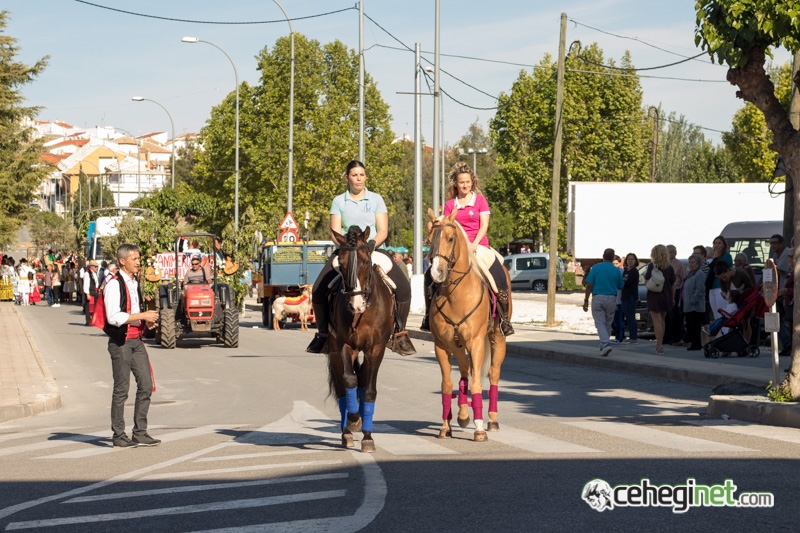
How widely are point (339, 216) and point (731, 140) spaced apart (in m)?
73.1

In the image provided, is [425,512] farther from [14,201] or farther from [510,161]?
[510,161]

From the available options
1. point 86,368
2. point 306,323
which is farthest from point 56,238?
point 86,368

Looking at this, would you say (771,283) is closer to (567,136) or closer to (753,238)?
(753,238)

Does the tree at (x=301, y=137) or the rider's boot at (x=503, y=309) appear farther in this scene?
the tree at (x=301, y=137)

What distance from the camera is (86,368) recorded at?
23000mm

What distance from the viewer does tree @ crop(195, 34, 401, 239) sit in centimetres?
7088

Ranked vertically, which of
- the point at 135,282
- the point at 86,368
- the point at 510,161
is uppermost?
the point at 510,161

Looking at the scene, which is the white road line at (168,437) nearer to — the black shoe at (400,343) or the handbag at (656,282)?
the black shoe at (400,343)

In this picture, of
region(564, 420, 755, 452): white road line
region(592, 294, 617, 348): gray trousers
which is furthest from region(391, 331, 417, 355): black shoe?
region(592, 294, 617, 348): gray trousers

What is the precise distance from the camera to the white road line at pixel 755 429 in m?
11.1

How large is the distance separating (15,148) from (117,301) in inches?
1567

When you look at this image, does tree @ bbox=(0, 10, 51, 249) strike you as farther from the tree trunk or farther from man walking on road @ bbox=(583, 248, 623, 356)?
the tree trunk

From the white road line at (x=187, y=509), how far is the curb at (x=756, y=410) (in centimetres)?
608

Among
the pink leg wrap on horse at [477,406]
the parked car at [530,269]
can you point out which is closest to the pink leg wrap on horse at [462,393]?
the pink leg wrap on horse at [477,406]
